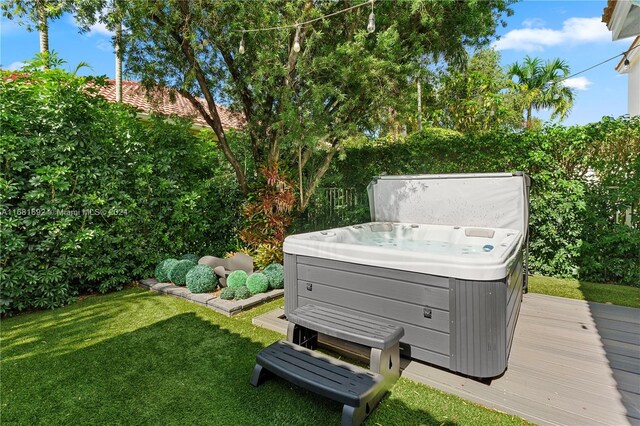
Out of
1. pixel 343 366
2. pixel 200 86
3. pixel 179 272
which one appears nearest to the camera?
pixel 343 366

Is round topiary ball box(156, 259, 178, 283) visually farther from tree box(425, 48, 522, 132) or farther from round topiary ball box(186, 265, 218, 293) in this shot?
tree box(425, 48, 522, 132)

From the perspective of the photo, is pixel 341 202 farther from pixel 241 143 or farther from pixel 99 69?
pixel 99 69

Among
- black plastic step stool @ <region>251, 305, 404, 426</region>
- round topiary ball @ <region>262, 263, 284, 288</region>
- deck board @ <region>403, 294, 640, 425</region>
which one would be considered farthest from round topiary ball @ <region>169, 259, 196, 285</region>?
deck board @ <region>403, 294, 640, 425</region>

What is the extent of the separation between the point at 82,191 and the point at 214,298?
7.19ft

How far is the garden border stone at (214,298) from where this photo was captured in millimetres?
3687

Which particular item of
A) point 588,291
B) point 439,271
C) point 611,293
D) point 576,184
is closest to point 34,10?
point 439,271

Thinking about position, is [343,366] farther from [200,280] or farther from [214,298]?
[200,280]

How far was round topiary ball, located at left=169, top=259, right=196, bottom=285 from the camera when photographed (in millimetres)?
4426

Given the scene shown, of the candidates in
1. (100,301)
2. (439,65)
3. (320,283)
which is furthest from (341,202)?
(100,301)

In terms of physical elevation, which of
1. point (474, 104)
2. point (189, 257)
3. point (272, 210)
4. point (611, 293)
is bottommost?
point (611, 293)

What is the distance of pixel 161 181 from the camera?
15.5ft

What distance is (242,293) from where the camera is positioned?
12.8 ft

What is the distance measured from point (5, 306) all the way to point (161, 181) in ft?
7.36

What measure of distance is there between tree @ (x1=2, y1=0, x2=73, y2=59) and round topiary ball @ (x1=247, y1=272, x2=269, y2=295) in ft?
12.1
